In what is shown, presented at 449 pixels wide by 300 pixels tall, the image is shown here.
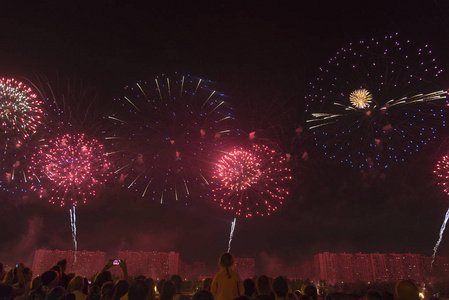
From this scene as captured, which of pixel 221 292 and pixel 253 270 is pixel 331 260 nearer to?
pixel 253 270

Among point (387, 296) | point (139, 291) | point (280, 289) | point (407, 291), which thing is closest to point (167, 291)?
point (139, 291)

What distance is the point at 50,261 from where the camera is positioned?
40.8 metres

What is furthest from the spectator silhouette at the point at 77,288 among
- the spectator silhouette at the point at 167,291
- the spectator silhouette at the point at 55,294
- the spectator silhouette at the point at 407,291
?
the spectator silhouette at the point at 407,291

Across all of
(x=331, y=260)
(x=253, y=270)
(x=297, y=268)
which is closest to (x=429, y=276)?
(x=331, y=260)

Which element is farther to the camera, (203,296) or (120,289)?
(120,289)

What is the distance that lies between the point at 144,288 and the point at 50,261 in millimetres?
43240

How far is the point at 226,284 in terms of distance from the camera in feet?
19.8

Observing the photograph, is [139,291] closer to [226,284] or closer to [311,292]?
[226,284]

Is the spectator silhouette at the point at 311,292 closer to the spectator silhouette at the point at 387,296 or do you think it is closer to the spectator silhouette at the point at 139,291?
the spectator silhouette at the point at 387,296

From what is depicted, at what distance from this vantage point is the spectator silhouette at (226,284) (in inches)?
237

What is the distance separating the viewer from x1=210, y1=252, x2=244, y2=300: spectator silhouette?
6.01 meters

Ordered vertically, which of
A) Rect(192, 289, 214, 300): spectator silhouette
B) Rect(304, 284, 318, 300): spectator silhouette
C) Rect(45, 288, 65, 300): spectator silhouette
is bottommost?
Rect(304, 284, 318, 300): spectator silhouette

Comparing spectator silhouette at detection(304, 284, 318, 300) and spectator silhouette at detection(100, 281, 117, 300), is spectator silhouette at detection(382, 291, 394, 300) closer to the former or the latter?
spectator silhouette at detection(304, 284, 318, 300)

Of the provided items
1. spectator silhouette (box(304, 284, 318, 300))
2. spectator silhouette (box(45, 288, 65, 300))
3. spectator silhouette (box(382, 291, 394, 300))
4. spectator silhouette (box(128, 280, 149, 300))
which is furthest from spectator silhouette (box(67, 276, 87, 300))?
spectator silhouette (box(382, 291, 394, 300))
